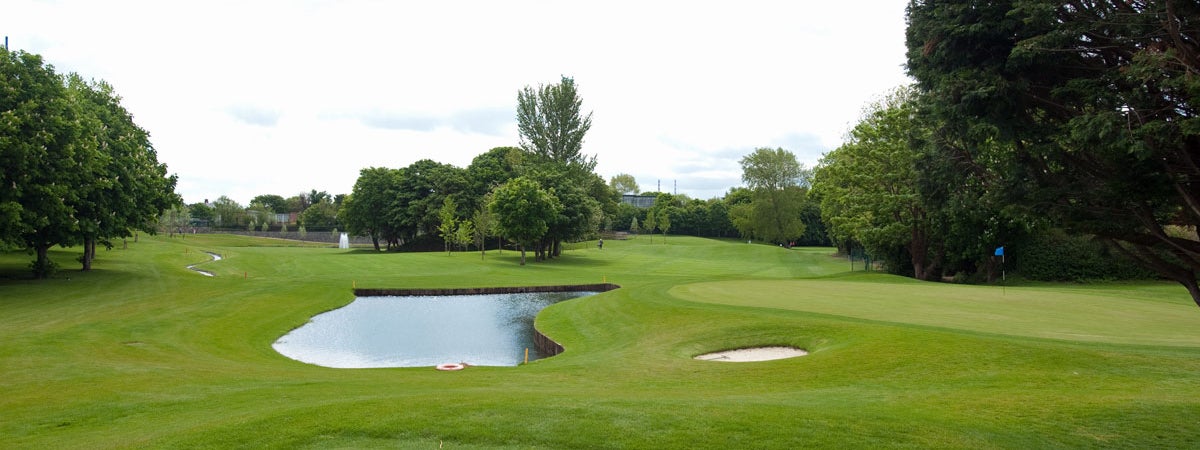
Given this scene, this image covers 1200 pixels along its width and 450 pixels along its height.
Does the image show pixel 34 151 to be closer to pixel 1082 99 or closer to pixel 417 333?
pixel 417 333

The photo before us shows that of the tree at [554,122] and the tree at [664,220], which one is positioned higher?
the tree at [554,122]

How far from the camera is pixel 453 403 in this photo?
9.10 meters

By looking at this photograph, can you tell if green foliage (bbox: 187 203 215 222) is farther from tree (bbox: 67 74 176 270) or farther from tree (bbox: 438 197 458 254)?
tree (bbox: 67 74 176 270)

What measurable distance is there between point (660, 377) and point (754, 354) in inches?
168

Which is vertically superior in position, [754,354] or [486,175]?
[486,175]

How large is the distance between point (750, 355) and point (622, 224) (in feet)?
342

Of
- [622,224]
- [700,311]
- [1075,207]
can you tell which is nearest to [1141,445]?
[1075,207]

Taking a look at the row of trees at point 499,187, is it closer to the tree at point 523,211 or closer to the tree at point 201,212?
the tree at point 523,211

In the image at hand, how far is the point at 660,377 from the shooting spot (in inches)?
561

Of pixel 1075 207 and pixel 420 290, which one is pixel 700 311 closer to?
pixel 1075 207

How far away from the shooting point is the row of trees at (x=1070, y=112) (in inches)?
304

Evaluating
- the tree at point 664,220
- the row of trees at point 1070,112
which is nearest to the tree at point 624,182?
the tree at point 664,220

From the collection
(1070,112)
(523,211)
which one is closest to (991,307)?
(1070,112)

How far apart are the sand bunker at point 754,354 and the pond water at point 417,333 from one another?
6.87m
